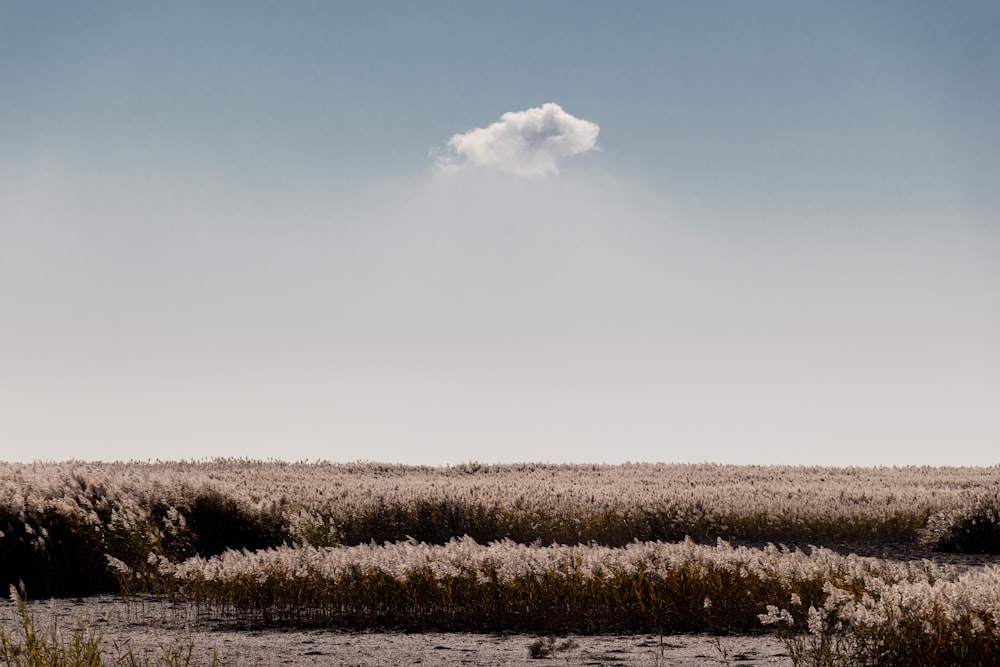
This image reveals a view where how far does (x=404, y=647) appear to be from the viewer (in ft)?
29.4

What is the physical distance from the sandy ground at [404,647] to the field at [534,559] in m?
0.33

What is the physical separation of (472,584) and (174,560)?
6.32 m

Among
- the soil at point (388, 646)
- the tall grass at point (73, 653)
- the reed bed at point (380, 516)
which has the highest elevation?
the reed bed at point (380, 516)

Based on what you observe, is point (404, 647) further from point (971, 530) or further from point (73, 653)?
point (971, 530)

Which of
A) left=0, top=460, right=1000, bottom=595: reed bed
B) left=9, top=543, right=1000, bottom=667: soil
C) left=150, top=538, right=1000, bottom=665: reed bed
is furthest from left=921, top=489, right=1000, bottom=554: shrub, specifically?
left=9, top=543, right=1000, bottom=667: soil

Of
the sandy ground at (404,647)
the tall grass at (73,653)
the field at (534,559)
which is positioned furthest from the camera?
the field at (534,559)

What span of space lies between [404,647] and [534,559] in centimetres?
216

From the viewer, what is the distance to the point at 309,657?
8.45 meters

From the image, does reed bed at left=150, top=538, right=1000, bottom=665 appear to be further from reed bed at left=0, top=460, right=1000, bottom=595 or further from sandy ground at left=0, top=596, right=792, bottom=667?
reed bed at left=0, top=460, right=1000, bottom=595

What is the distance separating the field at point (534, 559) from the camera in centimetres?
832

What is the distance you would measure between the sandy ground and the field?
1.07 ft

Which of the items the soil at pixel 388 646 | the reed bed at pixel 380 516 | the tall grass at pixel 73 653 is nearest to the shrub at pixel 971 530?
the reed bed at pixel 380 516

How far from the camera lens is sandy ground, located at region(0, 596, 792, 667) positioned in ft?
26.8

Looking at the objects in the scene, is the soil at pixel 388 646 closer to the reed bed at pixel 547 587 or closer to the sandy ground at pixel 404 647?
the sandy ground at pixel 404 647
